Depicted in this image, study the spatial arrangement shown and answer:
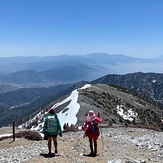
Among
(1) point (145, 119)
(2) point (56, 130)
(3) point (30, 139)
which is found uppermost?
(2) point (56, 130)

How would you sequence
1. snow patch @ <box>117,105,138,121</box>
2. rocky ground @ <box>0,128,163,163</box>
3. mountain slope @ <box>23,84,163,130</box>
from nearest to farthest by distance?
rocky ground @ <box>0,128,163,163</box> → mountain slope @ <box>23,84,163,130</box> → snow patch @ <box>117,105,138,121</box>

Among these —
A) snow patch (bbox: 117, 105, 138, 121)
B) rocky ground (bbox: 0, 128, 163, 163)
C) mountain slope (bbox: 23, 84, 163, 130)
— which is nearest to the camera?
rocky ground (bbox: 0, 128, 163, 163)

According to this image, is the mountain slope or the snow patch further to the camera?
the snow patch

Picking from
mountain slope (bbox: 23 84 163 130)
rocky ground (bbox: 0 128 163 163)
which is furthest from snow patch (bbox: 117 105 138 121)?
rocky ground (bbox: 0 128 163 163)

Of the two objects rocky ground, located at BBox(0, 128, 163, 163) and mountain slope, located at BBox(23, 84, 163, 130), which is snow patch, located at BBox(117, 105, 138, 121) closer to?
mountain slope, located at BBox(23, 84, 163, 130)

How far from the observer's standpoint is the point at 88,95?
107 metres

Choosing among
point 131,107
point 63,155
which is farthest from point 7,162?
point 131,107

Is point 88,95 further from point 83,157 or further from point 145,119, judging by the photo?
point 83,157

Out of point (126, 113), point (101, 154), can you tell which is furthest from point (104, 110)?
point (101, 154)

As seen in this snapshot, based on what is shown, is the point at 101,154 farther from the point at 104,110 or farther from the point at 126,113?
the point at 126,113

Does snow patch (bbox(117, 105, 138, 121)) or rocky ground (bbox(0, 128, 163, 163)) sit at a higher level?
rocky ground (bbox(0, 128, 163, 163))

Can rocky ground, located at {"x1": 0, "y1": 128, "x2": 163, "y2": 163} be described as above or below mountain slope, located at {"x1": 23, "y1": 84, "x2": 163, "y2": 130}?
above

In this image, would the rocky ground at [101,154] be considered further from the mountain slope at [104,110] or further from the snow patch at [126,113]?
the snow patch at [126,113]

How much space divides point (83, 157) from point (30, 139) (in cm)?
1246
